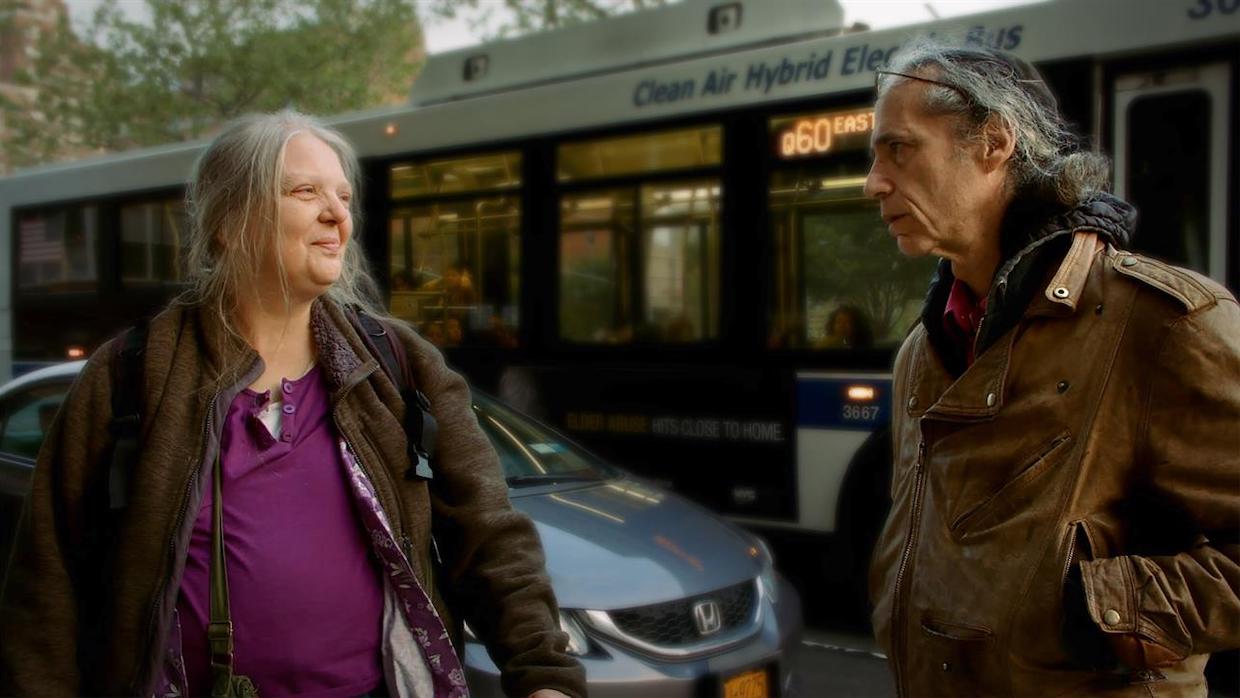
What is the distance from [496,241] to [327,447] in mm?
5631

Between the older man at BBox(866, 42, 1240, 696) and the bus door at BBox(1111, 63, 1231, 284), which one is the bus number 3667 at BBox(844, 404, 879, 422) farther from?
the older man at BBox(866, 42, 1240, 696)

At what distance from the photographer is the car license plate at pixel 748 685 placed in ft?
12.6

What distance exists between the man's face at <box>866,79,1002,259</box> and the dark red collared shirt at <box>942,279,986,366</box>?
9 centimetres

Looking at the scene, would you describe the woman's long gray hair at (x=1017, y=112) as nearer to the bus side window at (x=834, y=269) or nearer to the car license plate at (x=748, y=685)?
the car license plate at (x=748, y=685)

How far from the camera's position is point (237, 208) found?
6.38 ft

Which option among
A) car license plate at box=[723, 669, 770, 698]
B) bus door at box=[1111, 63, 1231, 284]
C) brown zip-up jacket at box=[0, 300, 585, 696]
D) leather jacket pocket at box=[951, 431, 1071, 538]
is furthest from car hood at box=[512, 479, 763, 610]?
bus door at box=[1111, 63, 1231, 284]

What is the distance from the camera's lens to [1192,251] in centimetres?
520

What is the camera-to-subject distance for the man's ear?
1.80 meters

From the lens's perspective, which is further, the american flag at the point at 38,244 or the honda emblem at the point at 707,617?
the american flag at the point at 38,244

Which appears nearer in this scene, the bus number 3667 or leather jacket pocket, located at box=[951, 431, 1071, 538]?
leather jacket pocket, located at box=[951, 431, 1071, 538]

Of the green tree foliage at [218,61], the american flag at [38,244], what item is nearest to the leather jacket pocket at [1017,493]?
the american flag at [38,244]

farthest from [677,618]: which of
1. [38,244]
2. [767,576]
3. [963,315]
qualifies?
[38,244]

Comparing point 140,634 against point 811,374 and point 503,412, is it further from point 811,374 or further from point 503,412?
point 811,374

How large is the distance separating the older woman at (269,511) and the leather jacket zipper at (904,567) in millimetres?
523
